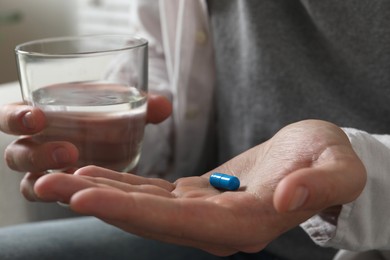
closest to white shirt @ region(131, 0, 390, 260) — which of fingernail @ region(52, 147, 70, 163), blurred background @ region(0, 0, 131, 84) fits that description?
fingernail @ region(52, 147, 70, 163)

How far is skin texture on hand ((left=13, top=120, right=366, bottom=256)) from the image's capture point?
39cm

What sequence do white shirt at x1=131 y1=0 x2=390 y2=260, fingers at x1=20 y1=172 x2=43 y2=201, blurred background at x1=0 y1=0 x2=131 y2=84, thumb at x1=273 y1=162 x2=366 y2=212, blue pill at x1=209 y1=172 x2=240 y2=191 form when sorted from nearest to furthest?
1. thumb at x1=273 y1=162 x2=366 y2=212
2. blue pill at x1=209 y1=172 x2=240 y2=191
3. fingers at x1=20 y1=172 x2=43 y2=201
4. white shirt at x1=131 y1=0 x2=390 y2=260
5. blurred background at x1=0 y1=0 x2=131 y2=84

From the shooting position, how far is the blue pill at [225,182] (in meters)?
0.50

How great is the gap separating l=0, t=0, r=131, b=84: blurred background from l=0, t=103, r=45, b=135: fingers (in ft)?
3.58

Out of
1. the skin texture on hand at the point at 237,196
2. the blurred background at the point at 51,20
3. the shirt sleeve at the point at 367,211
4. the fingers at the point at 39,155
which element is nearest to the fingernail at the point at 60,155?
the fingers at the point at 39,155

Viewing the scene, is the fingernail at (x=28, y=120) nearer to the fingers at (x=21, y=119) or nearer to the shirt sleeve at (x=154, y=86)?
the fingers at (x=21, y=119)

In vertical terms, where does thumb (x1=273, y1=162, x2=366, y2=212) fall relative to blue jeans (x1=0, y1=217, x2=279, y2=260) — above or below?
above

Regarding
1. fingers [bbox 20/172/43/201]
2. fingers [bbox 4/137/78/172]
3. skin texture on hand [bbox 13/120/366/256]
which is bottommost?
fingers [bbox 20/172/43/201]

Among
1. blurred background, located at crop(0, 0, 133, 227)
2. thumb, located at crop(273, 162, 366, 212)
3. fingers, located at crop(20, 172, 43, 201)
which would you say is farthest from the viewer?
blurred background, located at crop(0, 0, 133, 227)

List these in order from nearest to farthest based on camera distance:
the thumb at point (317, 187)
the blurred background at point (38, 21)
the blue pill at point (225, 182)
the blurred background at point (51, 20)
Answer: the thumb at point (317, 187), the blue pill at point (225, 182), the blurred background at point (51, 20), the blurred background at point (38, 21)

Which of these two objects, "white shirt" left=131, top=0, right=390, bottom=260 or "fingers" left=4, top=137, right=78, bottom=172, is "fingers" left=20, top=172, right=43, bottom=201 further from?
"white shirt" left=131, top=0, right=390, bottom=260

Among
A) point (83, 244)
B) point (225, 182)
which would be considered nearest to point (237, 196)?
point (225, 182)

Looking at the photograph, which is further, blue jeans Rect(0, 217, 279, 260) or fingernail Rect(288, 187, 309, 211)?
blue jeans Rect(0, 217, 279, 260)

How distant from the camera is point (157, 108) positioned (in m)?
0.73
